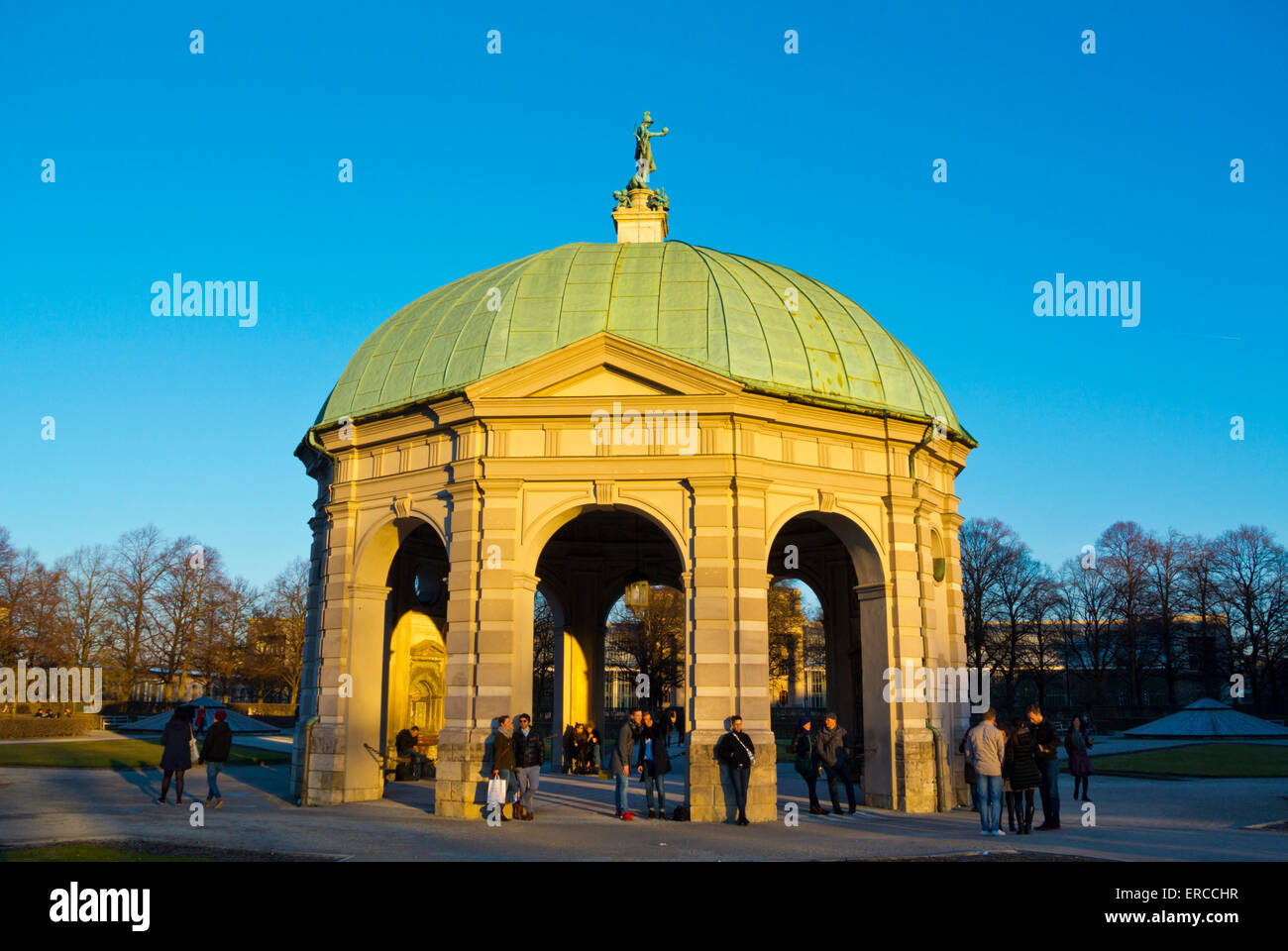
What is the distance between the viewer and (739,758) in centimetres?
1803

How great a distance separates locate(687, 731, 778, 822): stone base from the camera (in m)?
18.7

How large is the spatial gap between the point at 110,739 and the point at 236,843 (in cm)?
4036

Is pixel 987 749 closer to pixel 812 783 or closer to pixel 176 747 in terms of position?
pixel 812 783

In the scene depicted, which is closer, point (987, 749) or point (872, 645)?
point (987, 749)

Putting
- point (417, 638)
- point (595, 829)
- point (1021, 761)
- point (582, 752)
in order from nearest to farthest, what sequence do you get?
1. point (1021, 761)
2. point (595, 829)
3. point (417, 638)
4. point (582, 752)

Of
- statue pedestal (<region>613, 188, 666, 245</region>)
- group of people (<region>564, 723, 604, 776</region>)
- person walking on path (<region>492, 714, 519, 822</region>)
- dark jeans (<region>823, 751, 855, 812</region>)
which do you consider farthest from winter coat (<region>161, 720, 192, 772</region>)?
statue pedestal (<region>613, 188, 666, 245</region>)

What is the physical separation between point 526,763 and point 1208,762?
88.5 feet

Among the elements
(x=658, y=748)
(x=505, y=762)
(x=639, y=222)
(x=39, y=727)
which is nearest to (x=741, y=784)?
(x=658, y=748)

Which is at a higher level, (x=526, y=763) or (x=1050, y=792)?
(x=526, y=763)

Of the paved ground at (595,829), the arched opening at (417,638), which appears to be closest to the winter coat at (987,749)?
the paved ground at (595,829)

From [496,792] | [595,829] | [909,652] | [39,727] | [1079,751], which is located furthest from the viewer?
[39,727]

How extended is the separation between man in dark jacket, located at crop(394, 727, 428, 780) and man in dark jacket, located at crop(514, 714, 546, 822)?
28.5 feet
